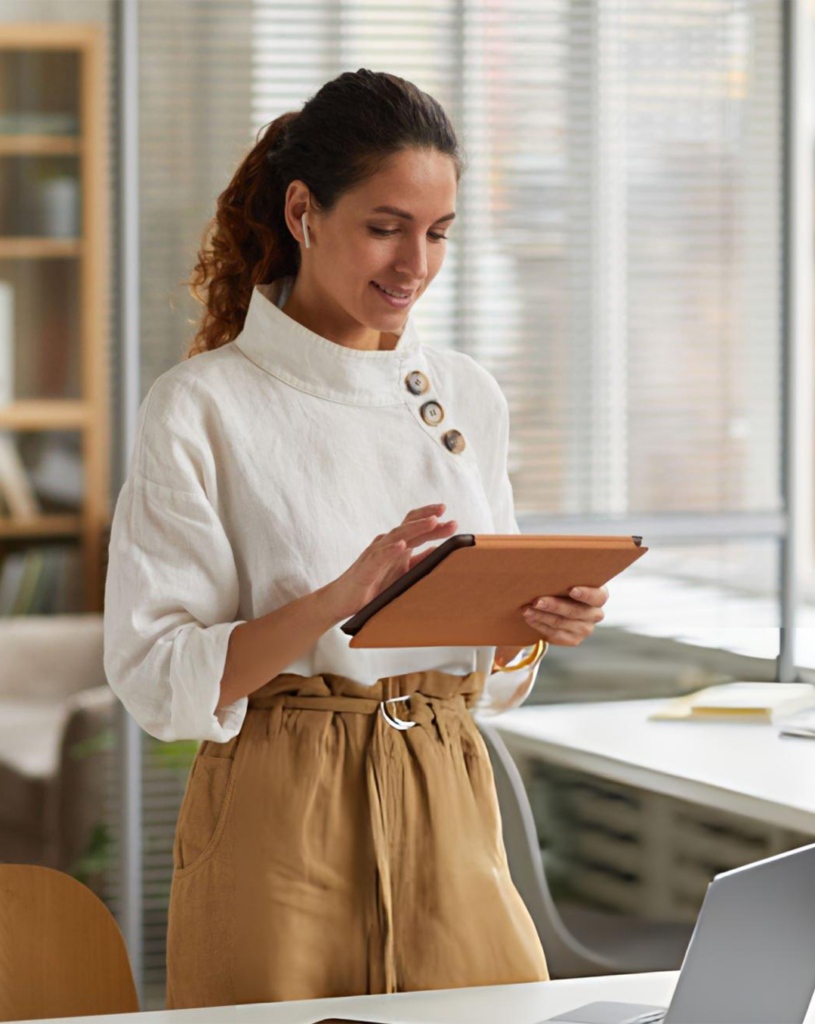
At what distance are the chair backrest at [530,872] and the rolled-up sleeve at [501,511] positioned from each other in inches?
38.1

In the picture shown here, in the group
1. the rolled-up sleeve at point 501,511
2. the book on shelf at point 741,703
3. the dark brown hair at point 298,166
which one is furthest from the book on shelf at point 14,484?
the rolled-up sleeve at point 501,511

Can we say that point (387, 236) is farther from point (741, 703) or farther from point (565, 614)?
point (741, 703)

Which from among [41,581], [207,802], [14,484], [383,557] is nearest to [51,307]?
[14,484]

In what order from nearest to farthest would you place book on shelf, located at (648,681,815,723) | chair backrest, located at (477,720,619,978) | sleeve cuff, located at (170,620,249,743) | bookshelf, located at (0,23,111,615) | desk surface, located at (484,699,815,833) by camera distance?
sleeve cuff, located at (170,620,249,743) → desk surface, located at (484,699,815,833) → book on shelf, located at (648,681,815,723) → chair backrest, located at (477,720,619,978) → bookshelf, located at (0,23,111,615)

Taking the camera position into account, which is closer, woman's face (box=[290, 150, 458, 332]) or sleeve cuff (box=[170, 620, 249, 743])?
sleeve cuff (box=[170, 620, 249, 743])

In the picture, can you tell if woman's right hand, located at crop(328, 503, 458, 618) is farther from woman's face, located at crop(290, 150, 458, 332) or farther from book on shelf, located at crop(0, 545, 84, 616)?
book on shelf, located at crop(0, 545, 84, 616)

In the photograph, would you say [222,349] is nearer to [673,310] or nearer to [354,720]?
[354,720]

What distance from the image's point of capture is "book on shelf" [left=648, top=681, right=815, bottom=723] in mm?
2562

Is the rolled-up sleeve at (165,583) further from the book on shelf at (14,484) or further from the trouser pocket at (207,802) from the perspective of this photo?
the book on shelf at (14,484)

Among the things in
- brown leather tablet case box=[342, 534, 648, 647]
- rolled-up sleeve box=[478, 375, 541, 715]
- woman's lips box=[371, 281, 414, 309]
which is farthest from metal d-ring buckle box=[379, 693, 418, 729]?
woman's lips box=[371, 281, 414, 309]

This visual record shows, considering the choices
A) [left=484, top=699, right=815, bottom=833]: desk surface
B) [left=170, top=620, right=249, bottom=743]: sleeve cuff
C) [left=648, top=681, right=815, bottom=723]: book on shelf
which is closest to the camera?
[left=170, top=620, right=249, bottom=743]: sleeve cuff

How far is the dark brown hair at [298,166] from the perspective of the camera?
5.30 ft

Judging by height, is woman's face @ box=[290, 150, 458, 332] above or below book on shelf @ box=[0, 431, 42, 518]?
above

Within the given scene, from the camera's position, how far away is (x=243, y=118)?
3.03m
